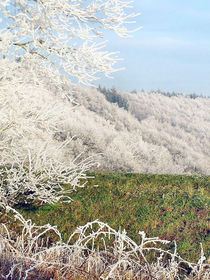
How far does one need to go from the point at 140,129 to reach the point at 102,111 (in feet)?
10.2

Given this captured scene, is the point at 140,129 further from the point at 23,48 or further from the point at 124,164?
the point at 23,48

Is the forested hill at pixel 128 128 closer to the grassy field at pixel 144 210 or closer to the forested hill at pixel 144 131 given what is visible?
the forested hill at pixel 144 131

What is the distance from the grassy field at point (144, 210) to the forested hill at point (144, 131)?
815 cm

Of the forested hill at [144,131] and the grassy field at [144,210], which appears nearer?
the grassy field at [144,210]

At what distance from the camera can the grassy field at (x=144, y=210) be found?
6.10 metres

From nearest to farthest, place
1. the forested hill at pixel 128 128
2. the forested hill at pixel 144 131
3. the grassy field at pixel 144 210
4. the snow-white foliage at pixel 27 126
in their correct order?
1. the grassy field at pixel 144 210
2. the snow-white foliage at pixel 27 126
3. the forested hill at pixel 128 128
4. the forested hill at pixel 144 131

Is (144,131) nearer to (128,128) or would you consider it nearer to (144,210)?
(128,128)

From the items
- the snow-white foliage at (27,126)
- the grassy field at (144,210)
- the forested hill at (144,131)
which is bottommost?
the forested hill at (144,131)

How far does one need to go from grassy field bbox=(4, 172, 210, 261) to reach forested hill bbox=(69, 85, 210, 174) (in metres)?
8.15

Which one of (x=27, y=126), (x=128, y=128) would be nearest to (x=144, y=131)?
(x=128, y=128)

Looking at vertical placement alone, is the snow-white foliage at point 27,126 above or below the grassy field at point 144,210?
above

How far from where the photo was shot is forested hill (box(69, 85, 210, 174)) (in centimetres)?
1703

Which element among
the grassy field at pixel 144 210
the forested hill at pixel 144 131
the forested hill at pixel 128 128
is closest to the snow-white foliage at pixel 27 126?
the forested hill at pixel 128 128

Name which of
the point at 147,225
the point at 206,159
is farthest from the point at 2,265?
the point at 206,159
